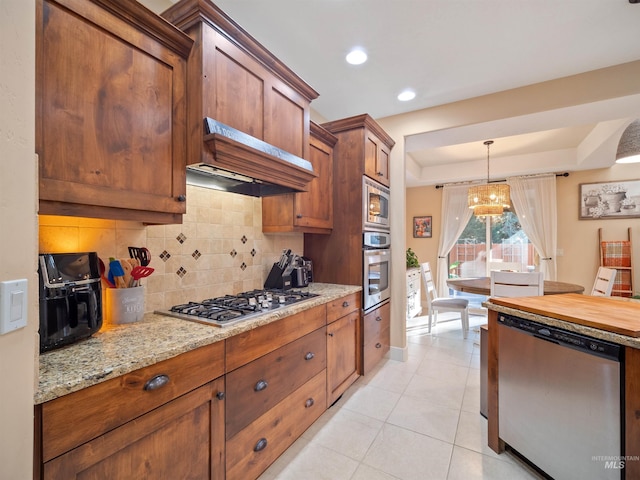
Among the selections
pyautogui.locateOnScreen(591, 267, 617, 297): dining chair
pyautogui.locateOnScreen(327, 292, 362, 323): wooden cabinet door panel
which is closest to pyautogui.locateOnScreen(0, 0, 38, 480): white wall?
pyautogui.locateOnScreen(327, 292, 362, 323): wooden cabinet door panel

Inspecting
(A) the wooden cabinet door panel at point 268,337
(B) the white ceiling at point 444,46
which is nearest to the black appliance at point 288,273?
(A) the wooden cabinet door panel at point 268,337

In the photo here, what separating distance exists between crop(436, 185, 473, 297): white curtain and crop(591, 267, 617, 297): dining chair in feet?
7.46

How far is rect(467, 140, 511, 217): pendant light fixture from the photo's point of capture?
3.90 metres

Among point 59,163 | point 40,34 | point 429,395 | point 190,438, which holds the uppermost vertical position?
point 40,34

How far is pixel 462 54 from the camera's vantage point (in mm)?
2158

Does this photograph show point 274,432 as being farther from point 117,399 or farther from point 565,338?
point 565,338

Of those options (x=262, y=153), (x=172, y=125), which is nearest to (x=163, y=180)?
(x=172, y=125)

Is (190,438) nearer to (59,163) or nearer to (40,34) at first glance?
(59,163)

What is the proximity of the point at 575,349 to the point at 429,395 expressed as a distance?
1.40m

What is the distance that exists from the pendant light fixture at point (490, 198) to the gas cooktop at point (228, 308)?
3187mm

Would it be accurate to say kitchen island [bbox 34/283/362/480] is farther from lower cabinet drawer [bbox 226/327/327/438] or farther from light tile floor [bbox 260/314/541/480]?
light tile floor [bbox 260/314/541/480]

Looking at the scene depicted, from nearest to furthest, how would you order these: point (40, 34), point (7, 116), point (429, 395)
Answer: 1. point (7, 116)
2. point (40, 34)
3. point (429, 395)

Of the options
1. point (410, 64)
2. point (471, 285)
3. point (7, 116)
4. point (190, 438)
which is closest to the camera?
point (7, 116)

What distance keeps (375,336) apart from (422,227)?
367cm
